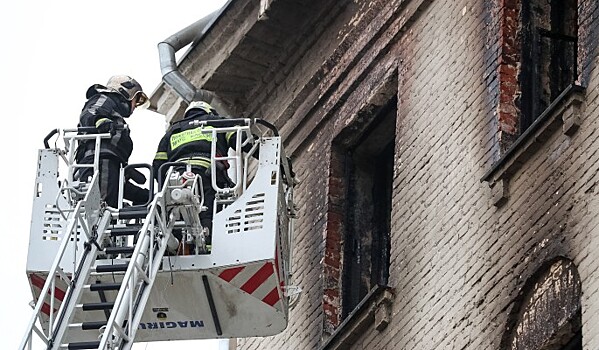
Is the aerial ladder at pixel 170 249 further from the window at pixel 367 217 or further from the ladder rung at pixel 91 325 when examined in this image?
the window at pixel 367 217

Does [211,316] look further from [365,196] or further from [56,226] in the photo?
[365,196]

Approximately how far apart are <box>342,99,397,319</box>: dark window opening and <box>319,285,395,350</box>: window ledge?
767 millimetres

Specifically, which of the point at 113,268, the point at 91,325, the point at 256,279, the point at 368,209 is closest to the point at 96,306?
the point at 91,325

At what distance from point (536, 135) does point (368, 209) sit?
3.63m

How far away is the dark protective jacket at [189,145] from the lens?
52.6ft

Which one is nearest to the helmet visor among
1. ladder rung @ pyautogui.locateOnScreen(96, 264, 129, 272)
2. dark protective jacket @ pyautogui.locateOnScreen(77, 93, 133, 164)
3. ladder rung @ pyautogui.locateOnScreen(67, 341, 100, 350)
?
dark protective jacket @ pyautogui.locateOnScreen(77, 93, 133, 164)

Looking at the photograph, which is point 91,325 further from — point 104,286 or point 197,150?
point 197,150

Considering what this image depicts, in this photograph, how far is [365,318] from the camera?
660 inches

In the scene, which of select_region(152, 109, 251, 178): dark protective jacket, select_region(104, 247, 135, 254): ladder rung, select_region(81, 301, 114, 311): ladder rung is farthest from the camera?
select_region(152, 109, 251, 178): dark protective jacket

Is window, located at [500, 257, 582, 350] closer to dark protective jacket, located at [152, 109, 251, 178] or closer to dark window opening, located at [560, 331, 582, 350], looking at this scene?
dark window opening, located at [560, 331, 582, 350]

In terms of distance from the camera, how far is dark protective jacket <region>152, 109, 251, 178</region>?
1603 centimetres

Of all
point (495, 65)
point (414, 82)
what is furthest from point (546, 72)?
point (414, 82)

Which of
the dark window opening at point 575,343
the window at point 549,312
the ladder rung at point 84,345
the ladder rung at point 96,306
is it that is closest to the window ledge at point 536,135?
the window at point 549,312

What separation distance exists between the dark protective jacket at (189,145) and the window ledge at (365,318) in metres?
1.53
